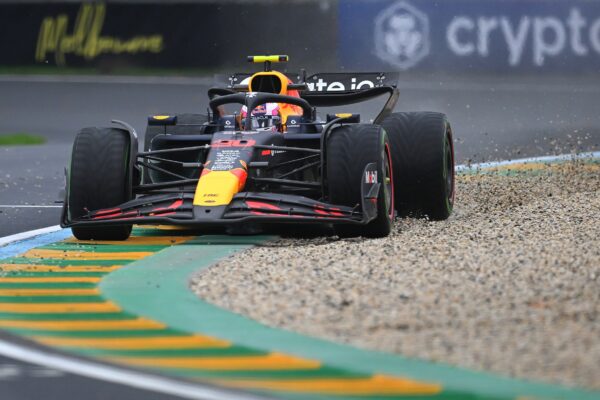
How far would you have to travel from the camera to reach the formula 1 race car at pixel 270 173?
11422 millimetres

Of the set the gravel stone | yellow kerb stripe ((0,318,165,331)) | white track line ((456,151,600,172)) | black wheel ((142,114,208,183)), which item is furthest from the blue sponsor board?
yellow kerb stripe ((0,318,165,331))

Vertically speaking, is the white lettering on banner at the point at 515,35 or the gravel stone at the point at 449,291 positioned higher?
the white lettering on banner at the point at 515,35

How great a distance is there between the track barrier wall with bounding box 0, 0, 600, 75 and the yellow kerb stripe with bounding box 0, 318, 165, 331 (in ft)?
44.6

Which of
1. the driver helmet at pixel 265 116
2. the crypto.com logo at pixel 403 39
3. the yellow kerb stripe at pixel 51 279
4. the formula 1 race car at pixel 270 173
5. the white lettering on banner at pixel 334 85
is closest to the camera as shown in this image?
the yellow kerb stripe at pixel 51 279

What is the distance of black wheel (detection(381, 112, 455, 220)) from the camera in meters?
12.9

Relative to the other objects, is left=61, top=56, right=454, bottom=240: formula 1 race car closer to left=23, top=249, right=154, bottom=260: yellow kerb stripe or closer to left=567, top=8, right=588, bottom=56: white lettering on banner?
left=23, top=249, right=154, bottom=260: yellow kerb stripe

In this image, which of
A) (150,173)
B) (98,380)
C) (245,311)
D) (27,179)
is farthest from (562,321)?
(27,179)

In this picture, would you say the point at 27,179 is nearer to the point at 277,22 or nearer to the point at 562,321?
the point at 277,22

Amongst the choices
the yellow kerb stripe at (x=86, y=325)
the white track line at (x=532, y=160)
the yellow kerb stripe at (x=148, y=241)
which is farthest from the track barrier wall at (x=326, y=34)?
the yellow kerb stripe at (x=86, y=325)

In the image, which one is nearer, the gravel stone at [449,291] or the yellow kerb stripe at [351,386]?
the yellow kerb stripe at [351,386]

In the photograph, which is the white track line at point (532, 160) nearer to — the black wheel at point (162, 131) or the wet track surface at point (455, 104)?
the wet track surface at point (455, 104)

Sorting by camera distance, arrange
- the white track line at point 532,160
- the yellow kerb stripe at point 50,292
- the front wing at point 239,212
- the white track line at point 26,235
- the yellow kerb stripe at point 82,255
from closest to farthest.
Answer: the yellow kerb stripe at point 50,292, the yellow kerb stripe at point 82,255, the front wing at point 239,212, the white track line at point 26,235, the white track line at point 532,160

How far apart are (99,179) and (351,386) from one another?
5742 mm

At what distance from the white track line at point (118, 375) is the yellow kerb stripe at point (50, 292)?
4.88 ft
